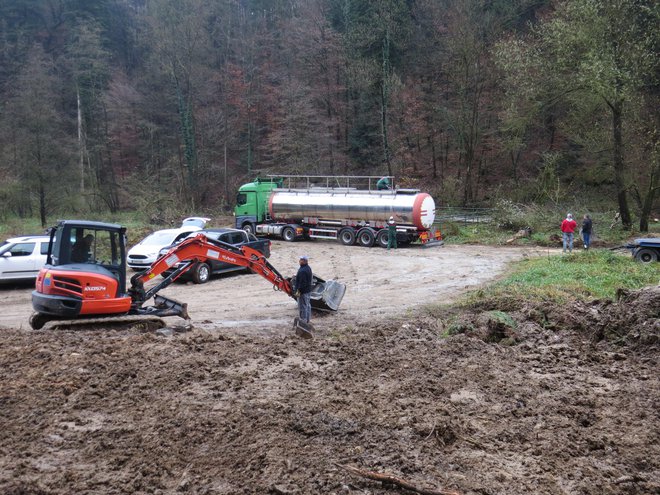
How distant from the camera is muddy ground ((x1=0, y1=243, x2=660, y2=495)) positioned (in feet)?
18.0

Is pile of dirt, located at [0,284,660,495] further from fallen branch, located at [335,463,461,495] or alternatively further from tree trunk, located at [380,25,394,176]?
tree trunk, located at [380,25,394,176]

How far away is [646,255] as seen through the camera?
61.7 feet

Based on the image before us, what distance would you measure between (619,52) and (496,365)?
72.7ft

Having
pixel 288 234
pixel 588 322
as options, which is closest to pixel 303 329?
pixel 588 322

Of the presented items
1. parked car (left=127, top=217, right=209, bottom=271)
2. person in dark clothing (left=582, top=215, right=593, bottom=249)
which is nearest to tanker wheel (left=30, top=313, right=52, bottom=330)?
parked car (left=127, top=217, right=209, bottom=271)

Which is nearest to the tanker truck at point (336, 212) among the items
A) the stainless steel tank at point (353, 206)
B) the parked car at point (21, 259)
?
the stainless steel tank at point (353, 206)

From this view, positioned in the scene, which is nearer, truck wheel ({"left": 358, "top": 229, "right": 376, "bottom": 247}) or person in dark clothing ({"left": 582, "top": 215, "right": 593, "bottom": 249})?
person in dark clothing ({"left": 582, "top": 215, "right": 593, "bottom": 249})

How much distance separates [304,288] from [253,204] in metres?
20.0

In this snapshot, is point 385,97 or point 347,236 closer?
point 347,236

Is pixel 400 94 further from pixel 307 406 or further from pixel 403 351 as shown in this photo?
pixel 307 406

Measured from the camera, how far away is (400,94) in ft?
143

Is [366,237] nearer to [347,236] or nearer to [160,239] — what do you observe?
[347,236]

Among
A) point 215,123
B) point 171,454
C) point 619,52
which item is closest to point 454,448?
point 171,454

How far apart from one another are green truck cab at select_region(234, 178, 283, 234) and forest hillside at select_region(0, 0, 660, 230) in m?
7.69
